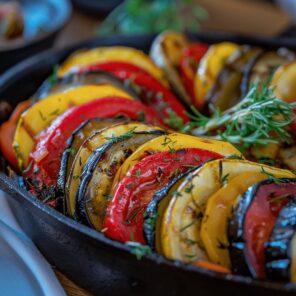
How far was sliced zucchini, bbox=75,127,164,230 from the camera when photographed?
4.86ft

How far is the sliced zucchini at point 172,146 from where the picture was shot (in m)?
1.50

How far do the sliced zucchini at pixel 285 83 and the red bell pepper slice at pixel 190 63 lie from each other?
1.22 ft

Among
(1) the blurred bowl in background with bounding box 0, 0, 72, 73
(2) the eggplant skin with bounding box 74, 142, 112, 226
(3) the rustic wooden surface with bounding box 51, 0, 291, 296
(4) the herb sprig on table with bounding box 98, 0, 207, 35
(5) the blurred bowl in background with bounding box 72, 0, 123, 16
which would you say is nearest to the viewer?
(2) the eggplant skin with bounding box 74, 142, 112, 226

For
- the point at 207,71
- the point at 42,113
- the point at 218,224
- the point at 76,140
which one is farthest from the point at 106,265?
the point at 207,71

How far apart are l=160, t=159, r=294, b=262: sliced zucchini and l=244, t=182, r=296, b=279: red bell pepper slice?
0.41 feet

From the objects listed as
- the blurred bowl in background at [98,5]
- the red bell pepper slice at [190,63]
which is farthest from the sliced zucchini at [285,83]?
the blurred bowl in background at [98,5]

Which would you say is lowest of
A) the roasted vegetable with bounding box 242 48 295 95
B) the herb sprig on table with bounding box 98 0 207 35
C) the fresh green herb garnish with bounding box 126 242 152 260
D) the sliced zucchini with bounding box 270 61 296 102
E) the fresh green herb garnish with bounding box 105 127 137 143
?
the herb sprig on table with bounding box 98 0 207 35

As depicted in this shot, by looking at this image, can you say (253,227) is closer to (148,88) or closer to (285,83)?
(285,83)

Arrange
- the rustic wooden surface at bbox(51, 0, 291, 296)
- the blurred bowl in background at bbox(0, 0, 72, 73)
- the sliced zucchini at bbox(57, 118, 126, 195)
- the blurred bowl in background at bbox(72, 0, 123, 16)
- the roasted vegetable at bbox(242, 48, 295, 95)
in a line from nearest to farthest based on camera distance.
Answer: the sliced zucchini at bbox(57, 118, 126, 195), the roasted vegetable at bbox(242, 48, 295, 95), the blurred bowl in background at bbox(0, 0, 72, 73), the rustic wooden surface at bbox(51, 0, 291, 296), the blurred bowl in background at bbox(72, 0, 123, 16)

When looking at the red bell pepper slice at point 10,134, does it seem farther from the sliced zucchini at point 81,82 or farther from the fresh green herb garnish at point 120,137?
the fresh green herb garnish at point 120,137

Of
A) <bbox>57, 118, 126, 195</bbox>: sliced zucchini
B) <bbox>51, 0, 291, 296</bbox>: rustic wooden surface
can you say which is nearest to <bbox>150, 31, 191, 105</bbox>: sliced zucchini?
<bbox>57, 118, 126, 195</bbox>: sliced zucchini

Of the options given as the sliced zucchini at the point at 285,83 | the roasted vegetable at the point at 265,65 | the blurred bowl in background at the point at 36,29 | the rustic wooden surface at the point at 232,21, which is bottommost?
the rustic wooden surface at the point at 232,21

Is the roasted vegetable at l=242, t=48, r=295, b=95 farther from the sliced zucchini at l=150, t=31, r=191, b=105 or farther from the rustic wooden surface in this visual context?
the rustic wooden surface

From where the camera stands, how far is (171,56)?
236 centimetres
